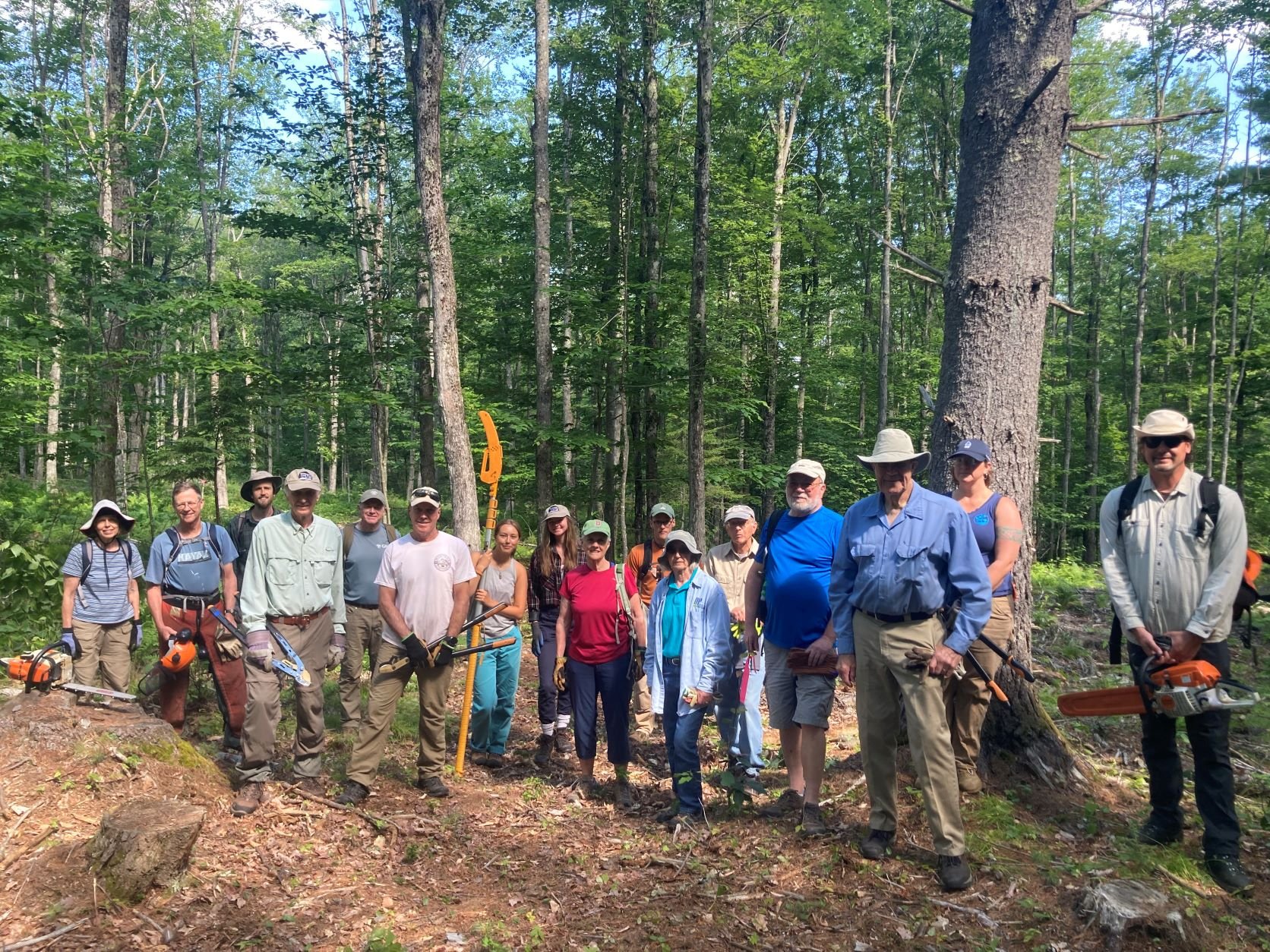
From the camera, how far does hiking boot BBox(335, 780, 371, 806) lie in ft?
16.7

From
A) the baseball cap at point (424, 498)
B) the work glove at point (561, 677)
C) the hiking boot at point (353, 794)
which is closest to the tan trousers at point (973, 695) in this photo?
the work glove at point (561, 677)

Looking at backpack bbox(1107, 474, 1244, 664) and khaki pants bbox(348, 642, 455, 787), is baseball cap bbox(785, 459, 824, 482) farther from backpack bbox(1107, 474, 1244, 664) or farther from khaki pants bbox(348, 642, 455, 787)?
khaki pants bbox(348, 642, 455, 787)

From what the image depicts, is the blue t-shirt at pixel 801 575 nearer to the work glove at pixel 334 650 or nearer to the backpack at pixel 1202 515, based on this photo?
the backpack at pixel 1202 515

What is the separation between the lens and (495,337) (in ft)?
51.5

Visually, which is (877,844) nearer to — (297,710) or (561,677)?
(561,677)

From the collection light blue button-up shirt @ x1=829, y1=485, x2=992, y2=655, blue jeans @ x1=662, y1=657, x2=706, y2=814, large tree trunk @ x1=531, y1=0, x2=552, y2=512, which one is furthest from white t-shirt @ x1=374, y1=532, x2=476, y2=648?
large tree trunk @ x1=531, y1=0, x2=552, y2=512

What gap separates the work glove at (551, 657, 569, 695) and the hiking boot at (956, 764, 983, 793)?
8.92ft

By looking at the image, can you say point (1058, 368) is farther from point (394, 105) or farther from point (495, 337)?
point (394, 105)

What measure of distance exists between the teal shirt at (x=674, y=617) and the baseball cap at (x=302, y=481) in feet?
8.21

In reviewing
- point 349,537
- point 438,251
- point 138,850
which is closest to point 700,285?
point 438,251

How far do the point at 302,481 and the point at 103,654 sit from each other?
2.42m

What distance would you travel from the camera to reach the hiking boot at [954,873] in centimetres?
368

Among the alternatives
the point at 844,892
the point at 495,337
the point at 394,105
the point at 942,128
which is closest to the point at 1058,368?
the point at 942,128

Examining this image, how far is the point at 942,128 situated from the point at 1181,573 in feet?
87.3
